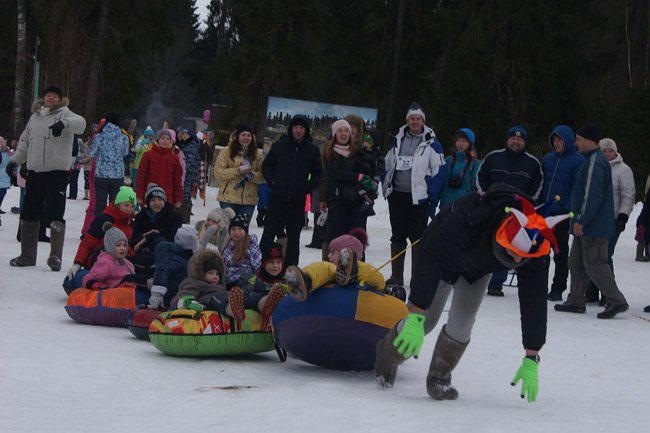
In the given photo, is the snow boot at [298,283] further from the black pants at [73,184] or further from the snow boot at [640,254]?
the black pants at [73,184]

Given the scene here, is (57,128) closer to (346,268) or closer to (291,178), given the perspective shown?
(291,178)

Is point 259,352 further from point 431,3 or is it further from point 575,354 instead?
point 431,3

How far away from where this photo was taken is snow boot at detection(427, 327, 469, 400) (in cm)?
702

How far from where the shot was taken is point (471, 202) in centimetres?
664

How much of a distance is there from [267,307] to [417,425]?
2223mm

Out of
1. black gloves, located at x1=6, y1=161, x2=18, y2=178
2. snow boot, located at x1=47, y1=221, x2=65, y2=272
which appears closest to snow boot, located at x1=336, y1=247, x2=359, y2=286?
snow boot, located at x1=47, y1=221, x2=65, y2=272

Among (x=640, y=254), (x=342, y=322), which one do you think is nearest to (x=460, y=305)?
(x=342, y=322)

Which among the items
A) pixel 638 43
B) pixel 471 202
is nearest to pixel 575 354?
pixel 471 202

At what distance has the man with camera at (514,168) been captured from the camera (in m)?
11.9

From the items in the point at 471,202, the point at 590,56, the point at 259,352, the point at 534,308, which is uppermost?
the point at 590,56

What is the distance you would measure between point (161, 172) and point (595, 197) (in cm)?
567

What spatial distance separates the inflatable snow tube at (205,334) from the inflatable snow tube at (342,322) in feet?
1.45

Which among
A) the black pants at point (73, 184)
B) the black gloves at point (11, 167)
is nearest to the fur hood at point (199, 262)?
the black gloves at point (11, 167)

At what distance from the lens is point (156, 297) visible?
906 centimetres
